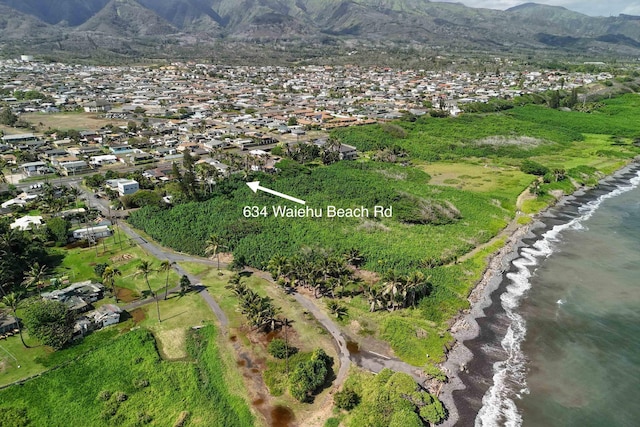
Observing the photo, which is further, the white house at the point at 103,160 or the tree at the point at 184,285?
the white house at the point at 103,160

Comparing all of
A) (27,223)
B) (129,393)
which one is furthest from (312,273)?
(27,223)

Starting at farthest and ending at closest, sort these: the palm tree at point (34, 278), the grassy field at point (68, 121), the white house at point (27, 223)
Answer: the grassy field at point (68, 121), the white house at point (27, 223), the palm tree at point (34, 278)

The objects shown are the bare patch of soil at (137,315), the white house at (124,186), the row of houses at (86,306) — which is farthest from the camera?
the white house at (124,186)

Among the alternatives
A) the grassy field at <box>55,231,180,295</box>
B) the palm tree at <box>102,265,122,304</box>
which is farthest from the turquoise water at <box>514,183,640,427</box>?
the palm tree at <box>102,265,122,304</box>

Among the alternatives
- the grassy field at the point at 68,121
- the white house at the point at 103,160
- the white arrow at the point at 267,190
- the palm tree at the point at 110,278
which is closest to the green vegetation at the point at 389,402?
the palm tree at the point at 110,278

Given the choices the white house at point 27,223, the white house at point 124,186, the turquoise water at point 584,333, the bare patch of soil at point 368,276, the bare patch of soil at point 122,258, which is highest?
the white house at point 124,186

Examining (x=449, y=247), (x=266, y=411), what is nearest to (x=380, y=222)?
(x=449, y=247)

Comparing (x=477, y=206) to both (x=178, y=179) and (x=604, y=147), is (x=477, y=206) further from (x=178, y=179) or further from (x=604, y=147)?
(x=604, y=147)

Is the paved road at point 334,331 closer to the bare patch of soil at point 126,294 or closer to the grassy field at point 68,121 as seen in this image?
the bare patch of soil at point 126,294
